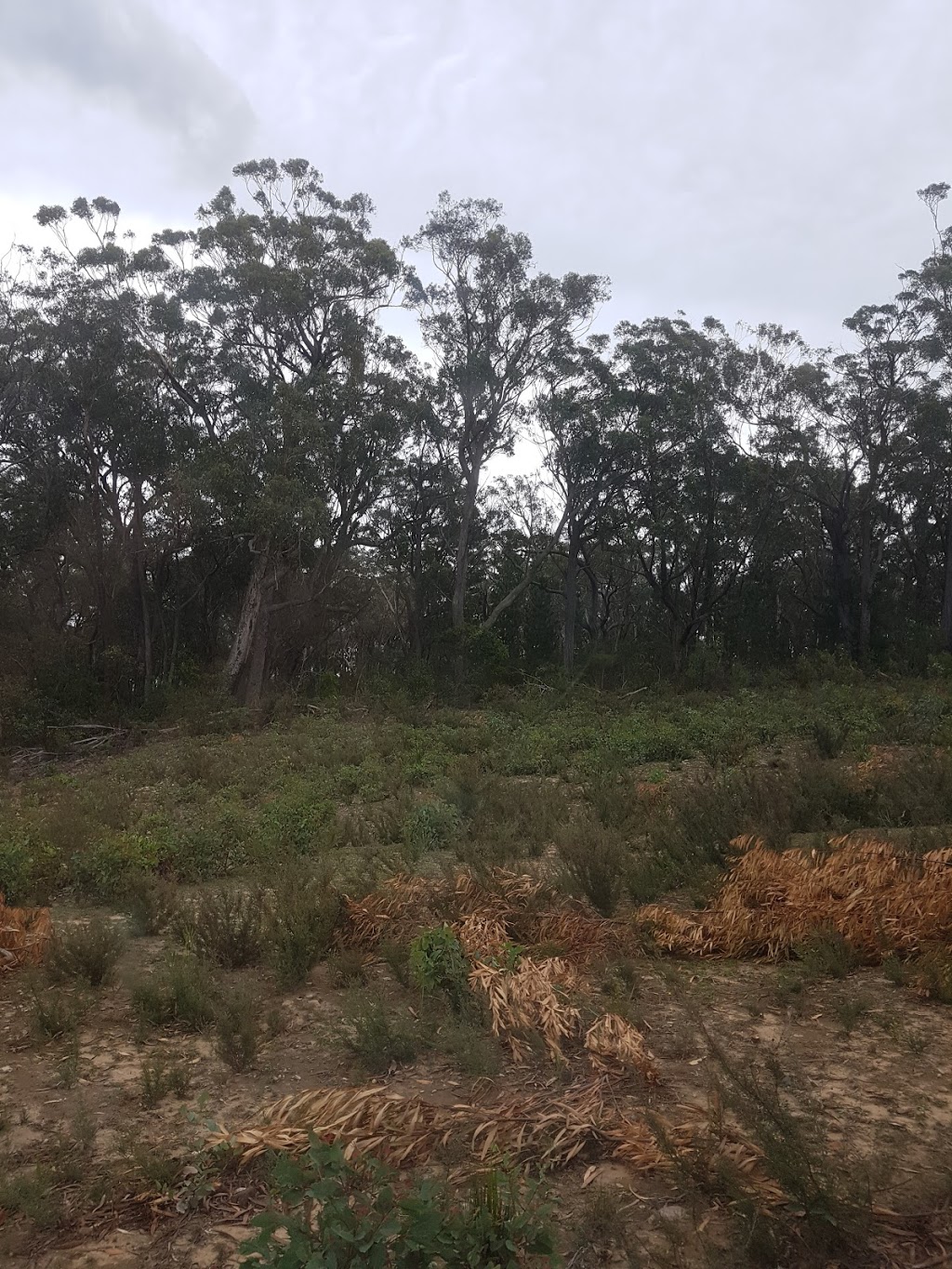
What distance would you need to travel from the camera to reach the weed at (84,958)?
4.86m

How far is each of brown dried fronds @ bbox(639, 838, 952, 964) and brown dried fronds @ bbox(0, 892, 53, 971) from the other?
336cm

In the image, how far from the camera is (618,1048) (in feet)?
11.9

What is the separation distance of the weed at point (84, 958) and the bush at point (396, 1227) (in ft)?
8.74

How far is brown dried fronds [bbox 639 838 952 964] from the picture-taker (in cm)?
469

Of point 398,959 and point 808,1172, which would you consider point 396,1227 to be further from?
point 398,959

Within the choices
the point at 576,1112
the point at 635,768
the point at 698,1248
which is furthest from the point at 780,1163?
the point at 635,768

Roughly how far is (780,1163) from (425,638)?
2996 cm

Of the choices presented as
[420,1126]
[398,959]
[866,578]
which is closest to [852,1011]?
[420,1126]

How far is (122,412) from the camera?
23312 millimetres

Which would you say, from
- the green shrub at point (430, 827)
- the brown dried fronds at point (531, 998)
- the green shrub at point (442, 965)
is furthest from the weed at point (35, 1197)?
the green shrub at point (430, 827)

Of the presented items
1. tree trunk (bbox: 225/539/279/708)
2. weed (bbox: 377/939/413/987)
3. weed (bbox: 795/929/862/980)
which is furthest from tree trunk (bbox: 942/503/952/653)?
weed (bbox: 377/939/413/987)

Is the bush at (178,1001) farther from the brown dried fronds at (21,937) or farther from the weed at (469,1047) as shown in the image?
the weed at (469,1047)

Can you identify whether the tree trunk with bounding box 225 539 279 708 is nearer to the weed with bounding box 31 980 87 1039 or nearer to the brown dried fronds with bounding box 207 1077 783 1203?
the weed with bounding box 31 980 87 1039

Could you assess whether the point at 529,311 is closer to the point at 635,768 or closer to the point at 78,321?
the point at 78,321
